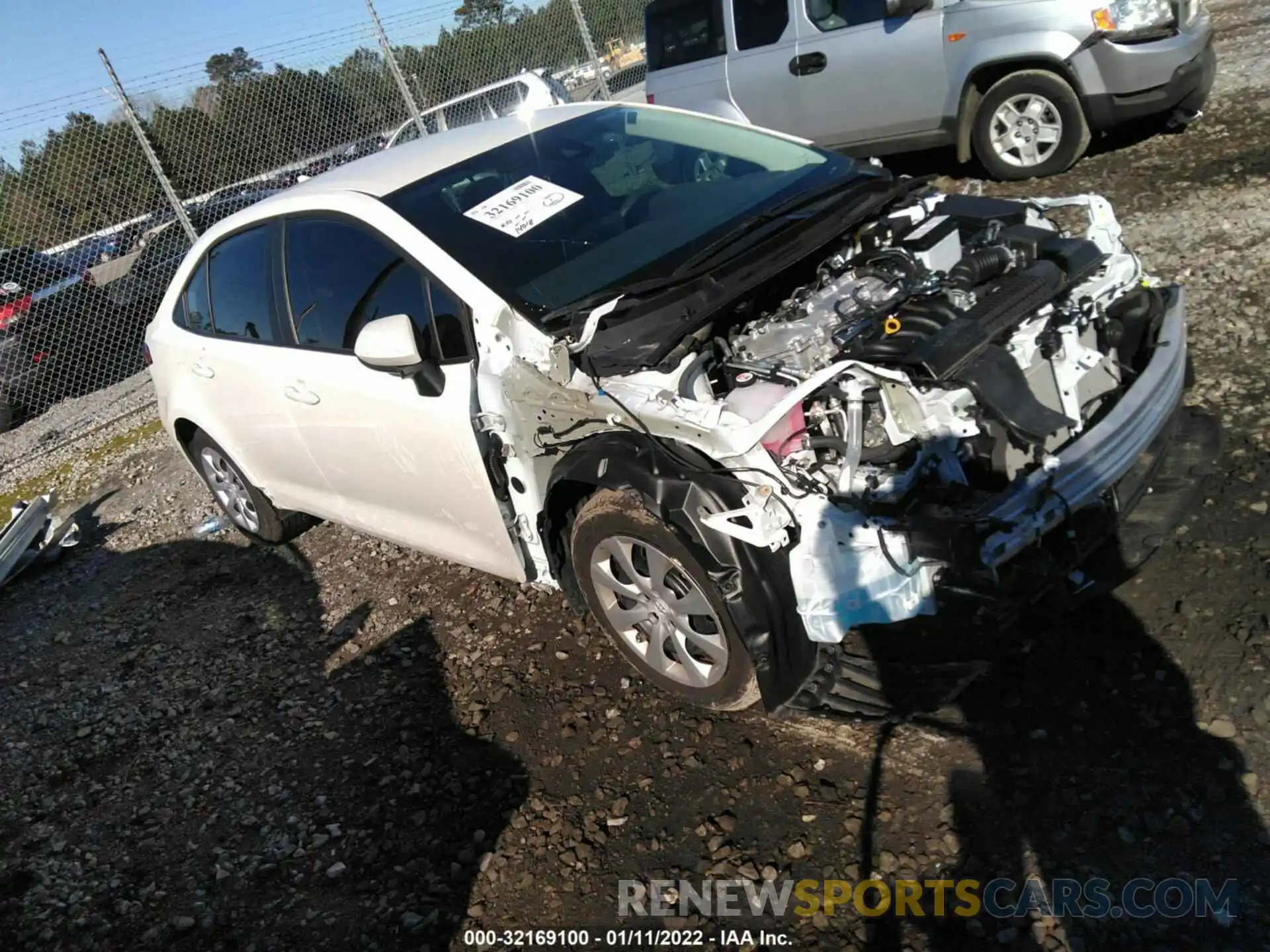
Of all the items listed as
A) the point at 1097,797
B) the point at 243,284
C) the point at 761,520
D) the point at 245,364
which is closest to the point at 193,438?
the point at 245,364

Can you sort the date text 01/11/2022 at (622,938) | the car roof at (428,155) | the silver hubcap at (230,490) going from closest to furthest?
the date text 01/11/2022 at (622,938) < the car roof at (428,155) < the silver hubcap at (230,490)

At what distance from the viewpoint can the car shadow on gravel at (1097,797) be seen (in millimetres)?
2238

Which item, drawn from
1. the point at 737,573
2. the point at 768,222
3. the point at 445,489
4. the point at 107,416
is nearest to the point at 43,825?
the point at 445,489

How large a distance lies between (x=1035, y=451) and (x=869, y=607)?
686 mm

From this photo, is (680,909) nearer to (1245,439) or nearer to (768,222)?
(768,222)

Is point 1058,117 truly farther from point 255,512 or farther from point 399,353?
point 255,512

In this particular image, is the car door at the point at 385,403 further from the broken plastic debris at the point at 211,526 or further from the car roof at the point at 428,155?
the broken plastic debris at the point at 211,526

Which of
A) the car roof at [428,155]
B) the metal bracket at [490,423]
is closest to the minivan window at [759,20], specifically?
the car roof at [428,155]

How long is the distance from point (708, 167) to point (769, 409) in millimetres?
1721

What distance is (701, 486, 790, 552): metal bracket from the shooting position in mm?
2527

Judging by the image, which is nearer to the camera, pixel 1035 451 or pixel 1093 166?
pixel 1035 451

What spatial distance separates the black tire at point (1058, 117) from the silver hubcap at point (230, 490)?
571 cm

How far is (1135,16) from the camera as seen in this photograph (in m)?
6.39

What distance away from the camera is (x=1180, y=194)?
610 centimetres
